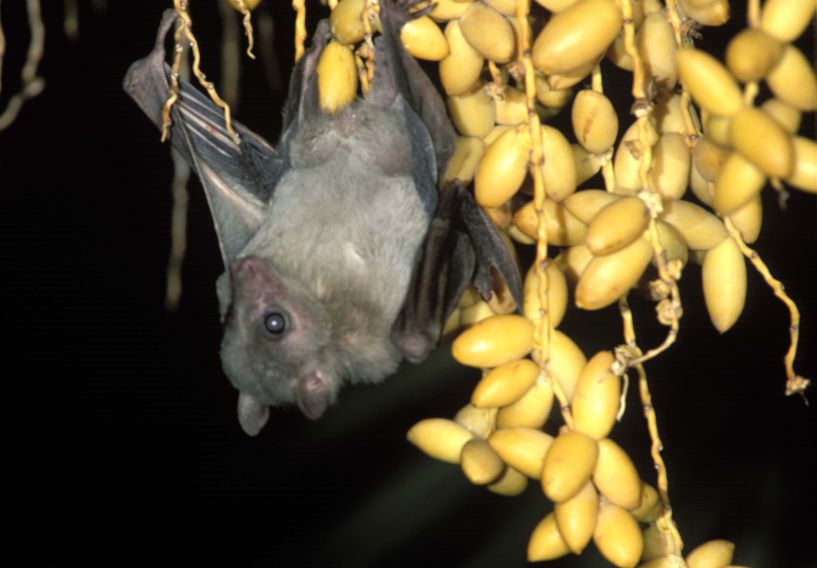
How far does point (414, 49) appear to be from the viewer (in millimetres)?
1512

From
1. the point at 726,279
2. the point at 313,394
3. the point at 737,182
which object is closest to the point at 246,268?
the point at 313,394

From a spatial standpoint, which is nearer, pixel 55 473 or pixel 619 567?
pixel 619 567

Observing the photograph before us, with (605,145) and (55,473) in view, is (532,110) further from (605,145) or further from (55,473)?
(55,473)

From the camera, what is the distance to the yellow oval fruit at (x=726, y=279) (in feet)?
4.38

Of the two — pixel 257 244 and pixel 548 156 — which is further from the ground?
pixel 548 156

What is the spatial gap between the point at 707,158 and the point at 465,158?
0.37 meters

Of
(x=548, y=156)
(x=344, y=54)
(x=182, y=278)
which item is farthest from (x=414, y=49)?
(x=182, y=278)

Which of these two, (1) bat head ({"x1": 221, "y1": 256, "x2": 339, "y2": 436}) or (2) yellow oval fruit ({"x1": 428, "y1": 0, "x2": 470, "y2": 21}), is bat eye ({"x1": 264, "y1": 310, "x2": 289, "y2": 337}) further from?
(2) yellow oval fruit ({"x1": 428, "y1": 0, "x2": 470, "y2": 21})

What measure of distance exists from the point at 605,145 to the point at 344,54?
0.37 m

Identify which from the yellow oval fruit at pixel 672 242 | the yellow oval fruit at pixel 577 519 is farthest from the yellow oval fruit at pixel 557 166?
the yellow oval fruit at pixel 577 519

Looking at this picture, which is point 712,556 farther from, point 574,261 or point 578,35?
point 578,35

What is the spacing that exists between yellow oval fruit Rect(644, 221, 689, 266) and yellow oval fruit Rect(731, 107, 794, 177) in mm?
237

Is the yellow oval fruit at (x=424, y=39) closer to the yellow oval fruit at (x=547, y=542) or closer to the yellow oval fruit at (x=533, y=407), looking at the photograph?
the yellow oval fruit at (x=533, y=407)

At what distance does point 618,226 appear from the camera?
119cm
